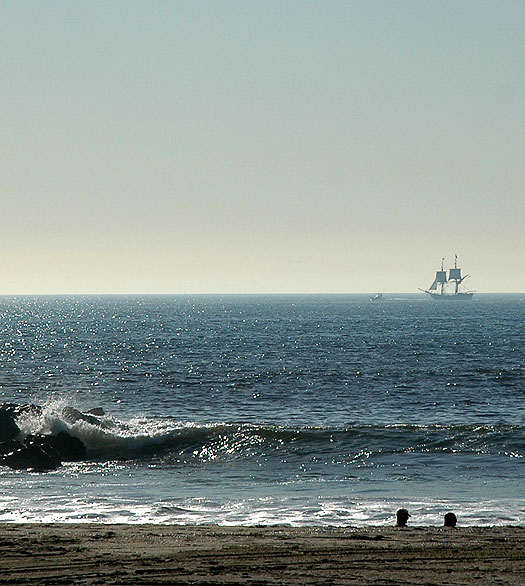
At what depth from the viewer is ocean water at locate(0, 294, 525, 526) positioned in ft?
68.6

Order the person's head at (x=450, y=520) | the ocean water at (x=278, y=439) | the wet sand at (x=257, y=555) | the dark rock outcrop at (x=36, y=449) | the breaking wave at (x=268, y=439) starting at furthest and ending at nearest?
the breaking wave at (x=268, y=439) < the dark rock outcrop at (x=36, y=449) < the ocean water at (x=278, y=439) < the person's head at (x=450, y=520) < the wet sand at (x=257, y=555)

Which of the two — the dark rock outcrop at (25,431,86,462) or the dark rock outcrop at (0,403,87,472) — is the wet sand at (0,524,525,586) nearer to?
the dark rock outcrop at (0,403,87,472)

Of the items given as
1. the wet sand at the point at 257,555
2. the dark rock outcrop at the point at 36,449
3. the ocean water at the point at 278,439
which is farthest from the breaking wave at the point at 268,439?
the wet sand at the point at 257,555

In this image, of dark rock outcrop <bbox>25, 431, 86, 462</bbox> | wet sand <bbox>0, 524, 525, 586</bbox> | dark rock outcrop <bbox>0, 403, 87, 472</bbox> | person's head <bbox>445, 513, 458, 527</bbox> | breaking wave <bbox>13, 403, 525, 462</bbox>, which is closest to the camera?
wet sand <bbox>0, 524, 525, 586</bbox>

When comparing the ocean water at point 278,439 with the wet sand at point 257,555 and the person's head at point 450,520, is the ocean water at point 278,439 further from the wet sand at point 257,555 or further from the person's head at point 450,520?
the wet sand at point 257,555

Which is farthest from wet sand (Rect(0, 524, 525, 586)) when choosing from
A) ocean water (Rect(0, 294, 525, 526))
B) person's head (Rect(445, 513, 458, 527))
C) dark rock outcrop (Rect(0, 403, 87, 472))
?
dark rock outcrop (Rect(0, 403, 87, 472))

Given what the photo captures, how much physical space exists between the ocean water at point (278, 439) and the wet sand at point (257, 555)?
2883mm

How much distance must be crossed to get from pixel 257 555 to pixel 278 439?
1938 cm

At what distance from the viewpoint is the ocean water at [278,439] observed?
20.9 m

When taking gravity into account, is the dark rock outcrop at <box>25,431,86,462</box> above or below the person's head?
below

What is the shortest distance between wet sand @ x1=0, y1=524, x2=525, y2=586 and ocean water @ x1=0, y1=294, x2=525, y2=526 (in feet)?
9.46

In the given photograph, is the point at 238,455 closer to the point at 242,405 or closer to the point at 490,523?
the point at 490,523

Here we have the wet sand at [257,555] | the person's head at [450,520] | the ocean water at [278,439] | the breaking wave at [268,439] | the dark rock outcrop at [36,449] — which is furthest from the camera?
the breaking wave at [268,439]

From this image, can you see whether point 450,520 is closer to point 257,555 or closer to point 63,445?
point 257,555
